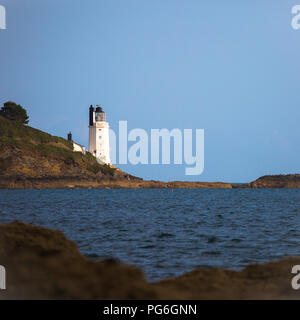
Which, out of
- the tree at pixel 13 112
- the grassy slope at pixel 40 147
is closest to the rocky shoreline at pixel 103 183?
the grassy slope at pixel 40 147

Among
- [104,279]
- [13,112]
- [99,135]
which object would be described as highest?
[13,112]

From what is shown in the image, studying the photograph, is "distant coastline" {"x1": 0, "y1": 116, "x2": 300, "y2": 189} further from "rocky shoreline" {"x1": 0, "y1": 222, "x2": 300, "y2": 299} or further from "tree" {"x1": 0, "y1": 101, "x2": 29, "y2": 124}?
"rocky shoreline" {"x1": 0, "y1": 222, "x2": 300, "y2": 299}

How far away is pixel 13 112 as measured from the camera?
12050 cm

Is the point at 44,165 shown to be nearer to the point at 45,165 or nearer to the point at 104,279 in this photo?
the point at 45,165

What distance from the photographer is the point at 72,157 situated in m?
108

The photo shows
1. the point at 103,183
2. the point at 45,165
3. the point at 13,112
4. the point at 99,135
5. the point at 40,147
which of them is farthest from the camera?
the point at 13,112

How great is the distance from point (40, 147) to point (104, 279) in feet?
334

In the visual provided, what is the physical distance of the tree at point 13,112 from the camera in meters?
120

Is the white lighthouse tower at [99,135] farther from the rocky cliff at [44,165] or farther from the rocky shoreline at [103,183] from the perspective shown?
the rocky shoreline at [103,183]

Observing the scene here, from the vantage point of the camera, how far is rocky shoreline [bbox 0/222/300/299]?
8031mm

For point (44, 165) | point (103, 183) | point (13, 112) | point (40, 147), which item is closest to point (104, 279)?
point (44, 165)
